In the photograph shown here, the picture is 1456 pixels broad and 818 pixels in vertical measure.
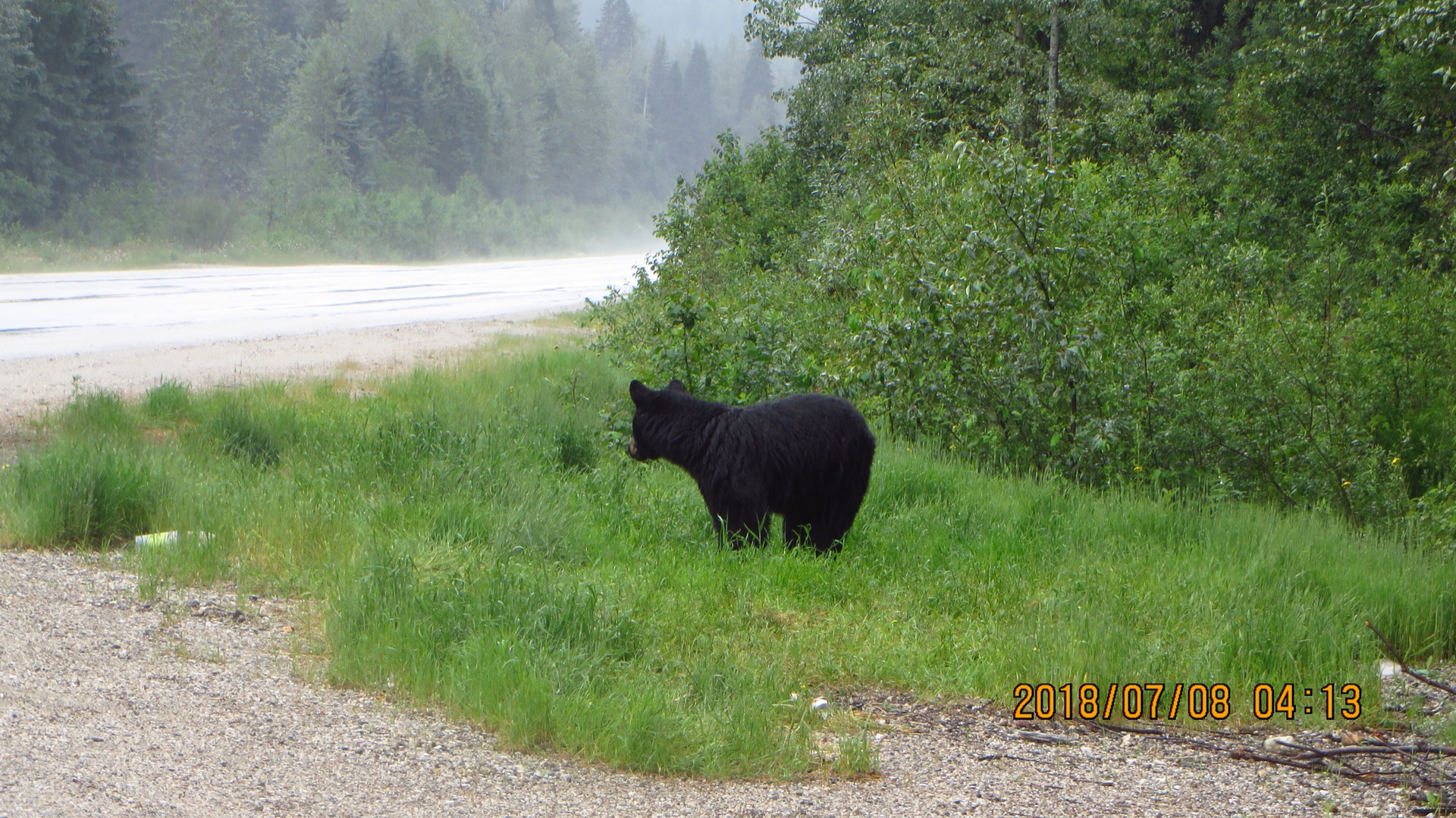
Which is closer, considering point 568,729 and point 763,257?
point 568,729

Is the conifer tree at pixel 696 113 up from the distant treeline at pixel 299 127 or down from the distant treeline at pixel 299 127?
up

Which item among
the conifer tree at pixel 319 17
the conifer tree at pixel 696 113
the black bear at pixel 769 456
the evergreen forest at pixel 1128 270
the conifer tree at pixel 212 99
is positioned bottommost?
the black bear at pixel 769 456

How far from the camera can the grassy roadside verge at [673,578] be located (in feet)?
16.2

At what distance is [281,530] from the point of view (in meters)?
7.11

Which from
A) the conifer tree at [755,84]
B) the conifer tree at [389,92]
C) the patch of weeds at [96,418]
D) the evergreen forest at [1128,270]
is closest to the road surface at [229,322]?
the patch of weeds at [96,418]

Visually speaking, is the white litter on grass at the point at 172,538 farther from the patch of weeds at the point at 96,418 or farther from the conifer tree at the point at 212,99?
the conifer tree at the point at 212,99

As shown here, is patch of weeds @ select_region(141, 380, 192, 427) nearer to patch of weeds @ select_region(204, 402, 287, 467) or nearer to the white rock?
patch of weeds @ select_region(204, 402, 287, 467)

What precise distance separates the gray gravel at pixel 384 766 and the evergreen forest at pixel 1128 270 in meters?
4.72

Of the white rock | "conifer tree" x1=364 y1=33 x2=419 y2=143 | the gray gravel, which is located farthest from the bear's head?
"conifer tree" x1=364 y1=33 x2=419 y2=143

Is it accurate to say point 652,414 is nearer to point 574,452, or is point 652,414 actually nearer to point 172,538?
point 574,452

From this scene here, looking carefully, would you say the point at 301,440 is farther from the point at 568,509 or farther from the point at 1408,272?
the point at 1408,272

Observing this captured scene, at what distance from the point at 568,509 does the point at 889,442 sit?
3.51 meters

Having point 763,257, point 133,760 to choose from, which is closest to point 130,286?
point 763,257

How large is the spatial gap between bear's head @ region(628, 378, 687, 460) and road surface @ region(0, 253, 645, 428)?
552 centimetres
